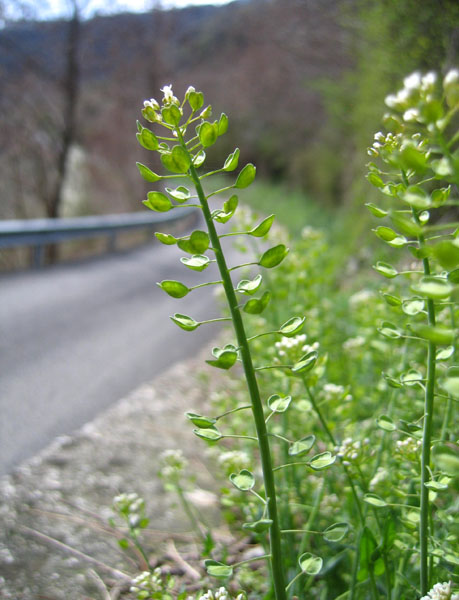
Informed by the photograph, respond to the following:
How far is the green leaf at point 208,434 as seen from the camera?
34.0 inches

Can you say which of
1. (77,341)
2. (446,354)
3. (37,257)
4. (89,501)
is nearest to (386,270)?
(446,354)

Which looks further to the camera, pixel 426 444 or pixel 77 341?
pixel 77 341

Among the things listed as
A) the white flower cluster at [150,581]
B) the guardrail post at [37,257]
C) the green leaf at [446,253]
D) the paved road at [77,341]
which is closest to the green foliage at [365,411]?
the green leaf at [446,253]

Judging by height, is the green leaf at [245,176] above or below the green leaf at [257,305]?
above

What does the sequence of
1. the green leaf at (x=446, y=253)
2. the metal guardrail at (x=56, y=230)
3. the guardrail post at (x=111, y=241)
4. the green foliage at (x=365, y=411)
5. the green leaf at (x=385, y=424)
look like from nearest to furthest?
the green leaf at (x=446, y=253) < the green foliage at (x=365, y=411) < the green leaf at (x=385, y=424) < the metal guardrail at (x=56, y=230) < the guardrail post at (x=111, y=241)

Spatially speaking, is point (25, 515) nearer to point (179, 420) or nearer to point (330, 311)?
Result: point (179, 420)

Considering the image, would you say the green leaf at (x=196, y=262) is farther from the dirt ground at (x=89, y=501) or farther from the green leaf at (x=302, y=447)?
the dirt ground at (x=89, y=501)

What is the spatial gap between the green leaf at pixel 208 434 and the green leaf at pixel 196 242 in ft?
0.99

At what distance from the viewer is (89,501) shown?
7.02 feet

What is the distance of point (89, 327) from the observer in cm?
505

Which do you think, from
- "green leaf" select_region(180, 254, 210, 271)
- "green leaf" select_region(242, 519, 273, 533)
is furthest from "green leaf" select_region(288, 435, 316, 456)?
"green leaf" select_region(180, 254, 210, 271)

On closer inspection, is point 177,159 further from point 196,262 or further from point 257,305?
point 257,305

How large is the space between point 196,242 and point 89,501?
1658 mm

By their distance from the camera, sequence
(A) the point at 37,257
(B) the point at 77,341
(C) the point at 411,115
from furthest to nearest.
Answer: (A) the point at 37,257
(B) the point at 77,341
(C) the point at 411,115
